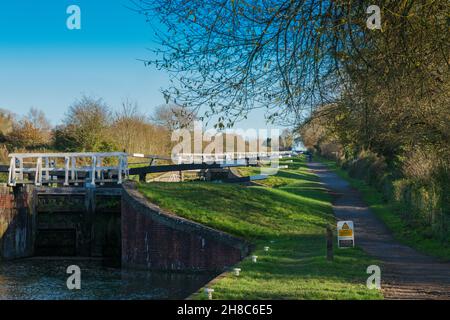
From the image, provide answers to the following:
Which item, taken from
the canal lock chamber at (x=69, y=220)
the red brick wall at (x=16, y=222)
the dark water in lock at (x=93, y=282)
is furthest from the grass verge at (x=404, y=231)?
the red brick wall at (x=16, y=222)

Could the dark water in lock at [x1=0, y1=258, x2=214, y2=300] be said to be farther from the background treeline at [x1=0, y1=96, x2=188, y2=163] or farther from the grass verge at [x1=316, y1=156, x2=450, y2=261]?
the background treeline at [x1=0, y1=96, x2=188, y2=163]

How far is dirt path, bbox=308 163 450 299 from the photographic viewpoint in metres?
10.2

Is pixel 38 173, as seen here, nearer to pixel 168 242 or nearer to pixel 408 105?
pixel 168 242

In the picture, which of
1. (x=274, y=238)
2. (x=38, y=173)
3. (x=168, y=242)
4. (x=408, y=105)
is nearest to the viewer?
(x=408, y=105)

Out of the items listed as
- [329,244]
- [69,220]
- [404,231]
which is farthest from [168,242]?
[404,231]

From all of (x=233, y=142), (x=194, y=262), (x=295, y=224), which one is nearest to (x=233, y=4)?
(x=194, y=262)

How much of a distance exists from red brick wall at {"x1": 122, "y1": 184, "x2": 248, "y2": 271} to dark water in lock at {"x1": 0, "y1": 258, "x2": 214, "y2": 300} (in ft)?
1.15

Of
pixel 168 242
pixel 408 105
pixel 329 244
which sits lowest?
pixel 168 242

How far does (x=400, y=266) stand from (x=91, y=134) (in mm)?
27333

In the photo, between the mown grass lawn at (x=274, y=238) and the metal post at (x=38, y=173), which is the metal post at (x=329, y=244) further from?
the metal post at (x=38, y=173)

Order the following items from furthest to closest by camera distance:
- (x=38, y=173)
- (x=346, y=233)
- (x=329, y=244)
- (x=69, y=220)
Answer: (x=38, y=173) → (x=69, y=220) → (x=346, y=233) → (x=329, y=244)

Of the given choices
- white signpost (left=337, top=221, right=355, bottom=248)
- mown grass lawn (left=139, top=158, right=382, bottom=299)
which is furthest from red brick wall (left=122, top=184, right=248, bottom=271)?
white signpost (left=337, top=221, right=355, bottom=248)

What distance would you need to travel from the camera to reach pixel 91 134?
124ft
